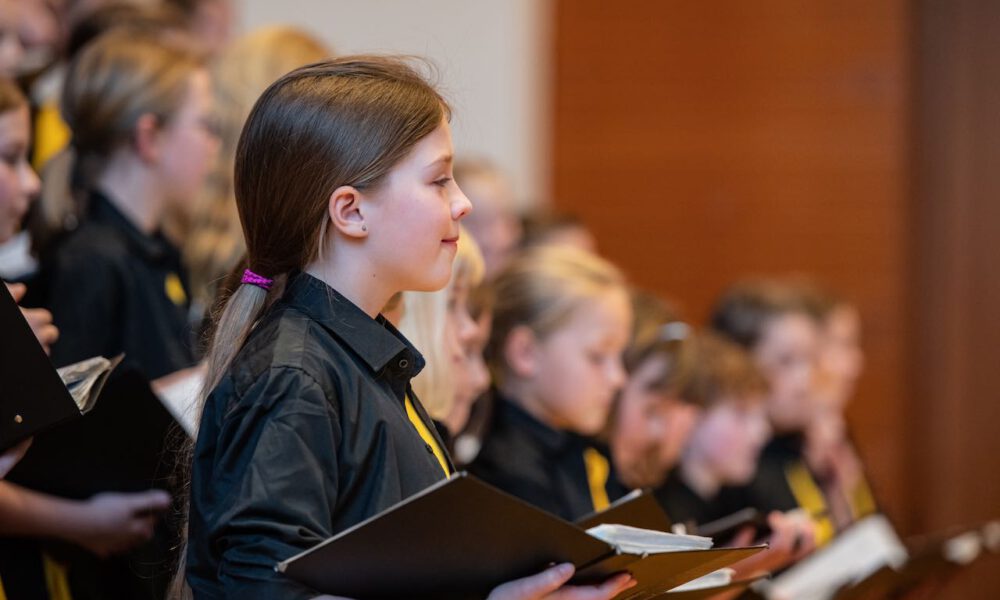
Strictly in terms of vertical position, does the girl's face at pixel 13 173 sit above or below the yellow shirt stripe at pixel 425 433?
above

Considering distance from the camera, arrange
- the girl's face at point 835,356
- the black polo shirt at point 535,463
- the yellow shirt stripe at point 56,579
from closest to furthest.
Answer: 1. the yellow shirt stripe at point 56,579
2. the black polo shirt at point 535,463
3. the girl's face at point 835,356

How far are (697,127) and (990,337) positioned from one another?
156 cm

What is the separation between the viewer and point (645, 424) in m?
3.08

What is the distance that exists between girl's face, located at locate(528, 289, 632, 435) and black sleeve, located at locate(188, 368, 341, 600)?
1361 millimetres

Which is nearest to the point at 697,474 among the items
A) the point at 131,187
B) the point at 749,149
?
the point at 131,187

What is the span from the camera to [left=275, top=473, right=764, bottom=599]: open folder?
128cm

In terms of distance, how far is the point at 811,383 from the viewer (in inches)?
154

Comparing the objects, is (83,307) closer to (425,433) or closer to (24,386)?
(24,386)

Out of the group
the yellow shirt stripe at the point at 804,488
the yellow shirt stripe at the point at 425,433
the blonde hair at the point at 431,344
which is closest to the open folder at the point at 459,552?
Result: the yellow shirt stripe at the point at 425,433

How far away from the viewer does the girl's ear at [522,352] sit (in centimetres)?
276

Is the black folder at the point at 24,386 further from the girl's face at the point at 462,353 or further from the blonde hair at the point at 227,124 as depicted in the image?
the blonde hair at the point at 227,124

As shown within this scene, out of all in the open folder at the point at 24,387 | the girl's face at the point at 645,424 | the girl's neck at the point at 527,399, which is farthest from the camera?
the girl's face at the point at 645,424

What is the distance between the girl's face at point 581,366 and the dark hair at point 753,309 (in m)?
1.25

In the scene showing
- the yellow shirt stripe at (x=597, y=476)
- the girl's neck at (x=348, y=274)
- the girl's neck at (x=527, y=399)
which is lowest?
the yellow shirt stripe at (x=597, y=476)
